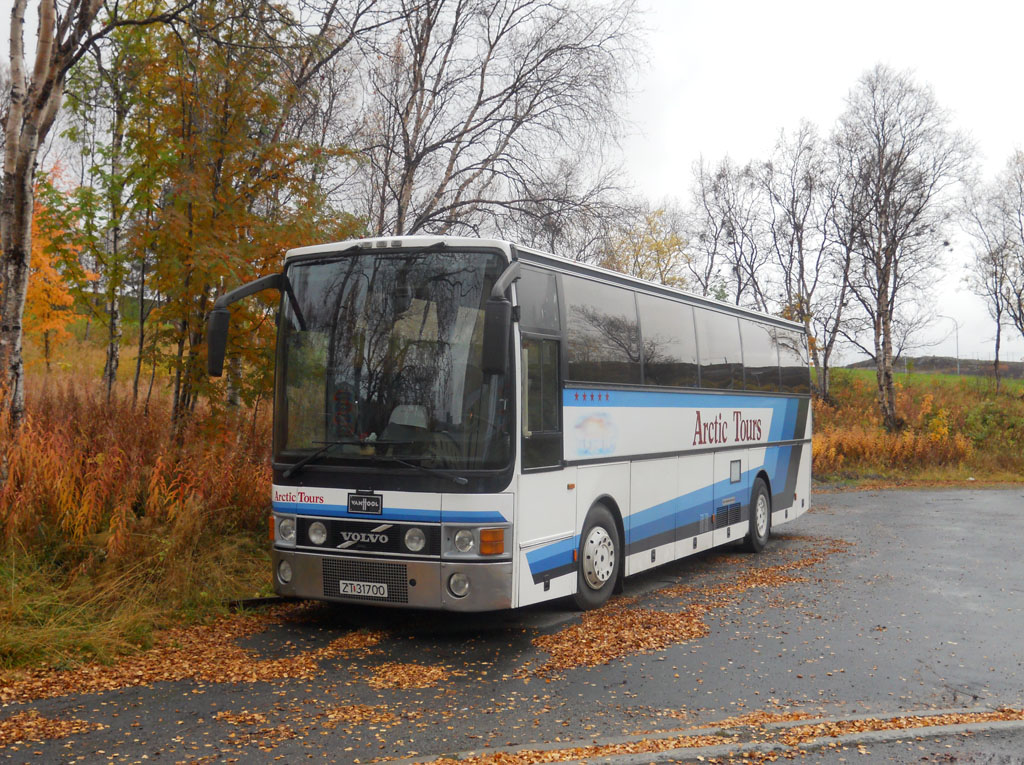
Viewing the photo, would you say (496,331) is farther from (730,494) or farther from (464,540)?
(730,494)

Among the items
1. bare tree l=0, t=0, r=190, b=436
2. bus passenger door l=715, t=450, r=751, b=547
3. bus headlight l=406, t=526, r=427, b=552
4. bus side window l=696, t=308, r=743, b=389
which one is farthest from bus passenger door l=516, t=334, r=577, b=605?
bare tree l=0, t=0, r=190, b=436

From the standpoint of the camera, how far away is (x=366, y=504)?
7844 millimetres

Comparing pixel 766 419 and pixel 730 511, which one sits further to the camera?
pixel 766 419

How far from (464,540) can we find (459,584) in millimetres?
362

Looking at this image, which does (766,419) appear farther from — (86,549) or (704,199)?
(704,199)

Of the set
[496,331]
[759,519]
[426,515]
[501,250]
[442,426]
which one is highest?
[501,250]

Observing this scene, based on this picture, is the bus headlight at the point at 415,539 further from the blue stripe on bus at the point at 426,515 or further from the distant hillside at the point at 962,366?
the distant hillside at the point at 962,366

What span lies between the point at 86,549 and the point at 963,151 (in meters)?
32.4

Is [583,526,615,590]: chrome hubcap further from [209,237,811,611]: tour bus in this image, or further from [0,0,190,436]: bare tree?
[0,0,190,436]: bare tree

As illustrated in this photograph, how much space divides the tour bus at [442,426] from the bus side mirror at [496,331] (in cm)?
1

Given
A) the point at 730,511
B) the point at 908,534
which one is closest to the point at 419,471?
the point at 730,511

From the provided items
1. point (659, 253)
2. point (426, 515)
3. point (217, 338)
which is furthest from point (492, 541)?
point (659, 253)

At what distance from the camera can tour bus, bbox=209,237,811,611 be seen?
25.2 feet

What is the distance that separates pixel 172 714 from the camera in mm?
5863
